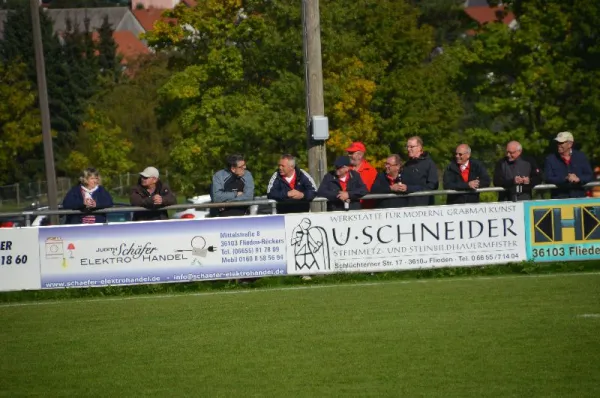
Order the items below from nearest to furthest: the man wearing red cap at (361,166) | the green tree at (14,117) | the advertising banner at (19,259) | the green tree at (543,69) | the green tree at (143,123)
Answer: the advertising banner at (19,259) → the man wearing red cap at (361,166) → the green tree at (543,69) → the green tree at (14,117) → the green tree at (143,123)

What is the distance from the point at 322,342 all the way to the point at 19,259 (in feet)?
21.5

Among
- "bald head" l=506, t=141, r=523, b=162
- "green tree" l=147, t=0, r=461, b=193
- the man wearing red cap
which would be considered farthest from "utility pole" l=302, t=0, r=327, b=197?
"green tree" l=147, t=0, r=461, b=193

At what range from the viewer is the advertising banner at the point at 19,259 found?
15930 mm

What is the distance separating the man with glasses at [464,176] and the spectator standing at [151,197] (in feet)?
14.1

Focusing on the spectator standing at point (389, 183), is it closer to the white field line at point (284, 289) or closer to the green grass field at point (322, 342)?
the white field line at point (284, 289)

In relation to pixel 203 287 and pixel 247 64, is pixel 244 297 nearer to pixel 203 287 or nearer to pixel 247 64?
pixel 203 287

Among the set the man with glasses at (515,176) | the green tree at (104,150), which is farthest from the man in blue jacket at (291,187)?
the green tree at (104,150)

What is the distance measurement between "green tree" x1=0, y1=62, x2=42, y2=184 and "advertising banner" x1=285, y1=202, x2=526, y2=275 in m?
41.4

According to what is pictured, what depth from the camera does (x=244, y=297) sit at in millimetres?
14945

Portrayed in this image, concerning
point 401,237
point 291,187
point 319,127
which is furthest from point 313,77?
point 401,237

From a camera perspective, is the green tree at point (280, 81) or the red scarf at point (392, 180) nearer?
the red scarf at point (392, 180)

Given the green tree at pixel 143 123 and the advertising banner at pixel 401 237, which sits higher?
the green tree at pixel 143 123

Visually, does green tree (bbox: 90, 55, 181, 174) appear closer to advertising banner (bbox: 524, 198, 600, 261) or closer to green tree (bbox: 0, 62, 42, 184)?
green tree (bbox: 0, 62, 42, 184)

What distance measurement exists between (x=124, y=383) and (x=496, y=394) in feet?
10.6
